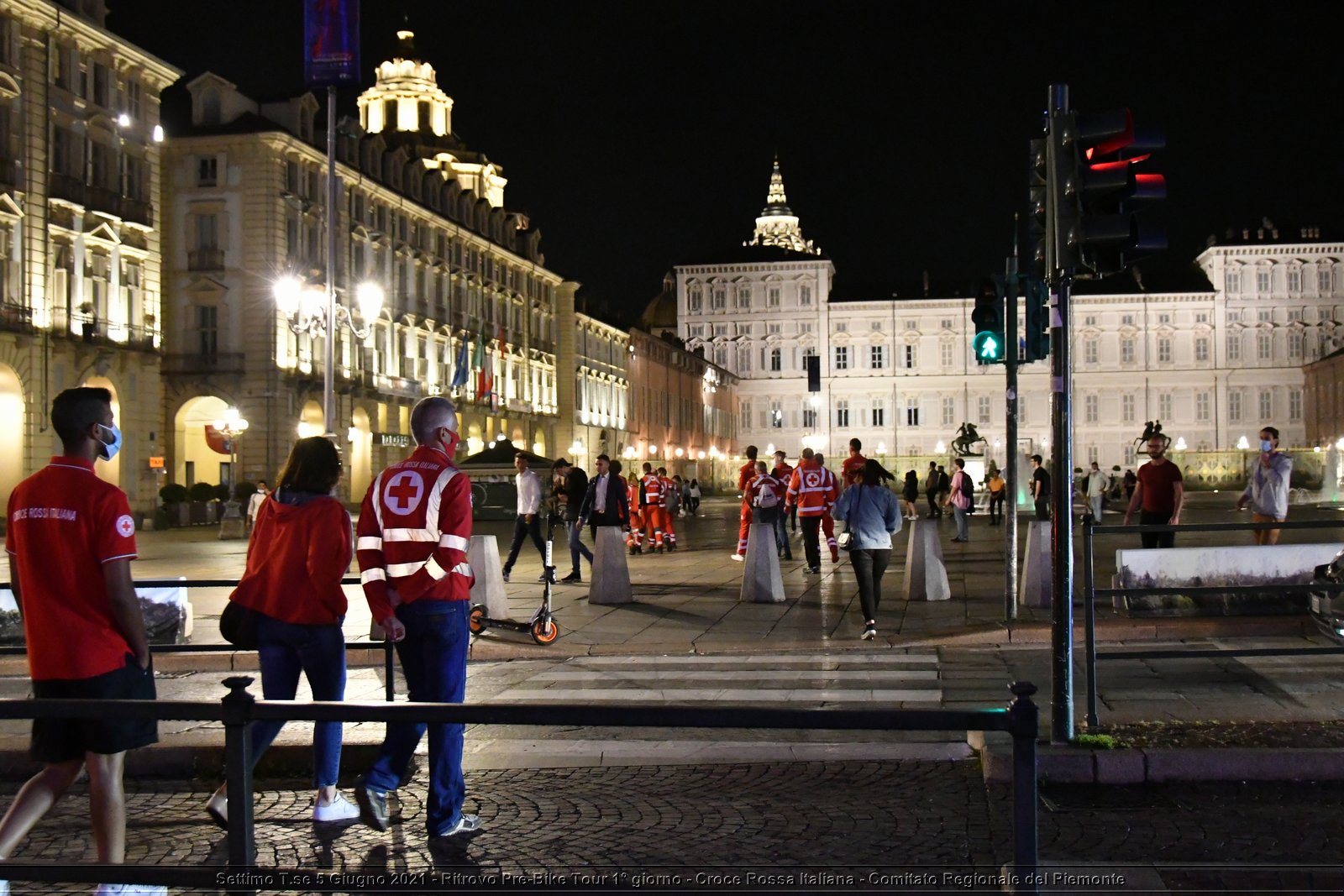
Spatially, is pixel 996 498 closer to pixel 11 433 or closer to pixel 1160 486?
pixel 1160 486

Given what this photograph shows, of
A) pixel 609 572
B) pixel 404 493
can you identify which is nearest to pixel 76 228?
pixel 609 572

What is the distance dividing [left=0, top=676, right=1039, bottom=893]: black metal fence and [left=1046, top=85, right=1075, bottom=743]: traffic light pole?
12.1 ft

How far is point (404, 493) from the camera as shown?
19.2ft

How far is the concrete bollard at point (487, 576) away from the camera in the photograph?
42.7 ft

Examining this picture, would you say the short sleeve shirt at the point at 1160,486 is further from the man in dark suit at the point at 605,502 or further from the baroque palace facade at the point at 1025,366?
the baroque palace facade at the point at 1025,366

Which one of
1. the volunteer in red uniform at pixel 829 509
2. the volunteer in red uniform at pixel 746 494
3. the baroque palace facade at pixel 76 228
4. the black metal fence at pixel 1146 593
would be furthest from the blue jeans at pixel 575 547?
the baroque palace facade at pixel 76 228

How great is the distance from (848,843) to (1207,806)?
185cm

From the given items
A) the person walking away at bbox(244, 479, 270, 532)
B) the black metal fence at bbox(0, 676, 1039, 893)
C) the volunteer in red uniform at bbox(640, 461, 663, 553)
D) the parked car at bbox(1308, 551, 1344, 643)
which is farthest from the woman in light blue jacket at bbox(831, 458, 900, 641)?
the person walking away at bbox(244, 479, 270, 532)

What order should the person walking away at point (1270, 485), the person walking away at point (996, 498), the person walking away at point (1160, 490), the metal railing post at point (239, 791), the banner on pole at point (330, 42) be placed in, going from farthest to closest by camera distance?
the person walking away at point (996, 498)
the banner on pole at point (330, 42)
the person walking away at point (1270, 485)
the person walking away at point (1160, 490)
the metal railing post at point (239, 791)

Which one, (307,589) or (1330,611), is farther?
(1330,611)

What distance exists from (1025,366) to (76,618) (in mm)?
114066

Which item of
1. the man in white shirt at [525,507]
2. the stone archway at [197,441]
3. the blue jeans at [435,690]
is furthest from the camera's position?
the stone archway at [197,441]

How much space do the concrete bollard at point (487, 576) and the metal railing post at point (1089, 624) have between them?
6.25 metres

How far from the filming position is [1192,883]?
200 inches
